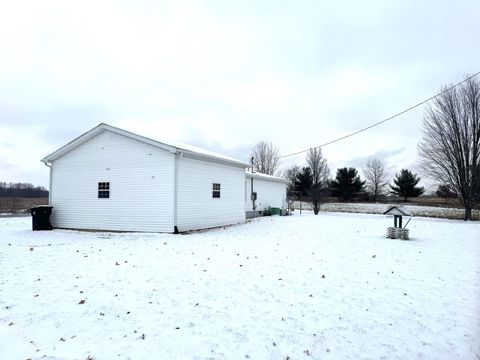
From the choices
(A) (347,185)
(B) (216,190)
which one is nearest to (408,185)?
(A) (347,185)

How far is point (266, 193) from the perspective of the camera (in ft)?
81.3

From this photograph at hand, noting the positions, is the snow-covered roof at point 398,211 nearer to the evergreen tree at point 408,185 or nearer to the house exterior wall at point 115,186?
the house exterior wall at point 115,186

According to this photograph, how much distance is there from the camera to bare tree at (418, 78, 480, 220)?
21.5 metres

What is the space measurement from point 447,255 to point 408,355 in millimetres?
6666

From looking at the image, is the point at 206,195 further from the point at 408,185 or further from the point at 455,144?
the point at 408,185

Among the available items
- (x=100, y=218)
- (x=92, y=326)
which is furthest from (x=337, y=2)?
(x=100, y=218)

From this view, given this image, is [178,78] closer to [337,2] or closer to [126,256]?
[337,2]

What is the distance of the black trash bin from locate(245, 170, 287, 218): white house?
38.1ft

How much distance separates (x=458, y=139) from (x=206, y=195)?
19.5m

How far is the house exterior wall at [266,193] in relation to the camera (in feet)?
71.3

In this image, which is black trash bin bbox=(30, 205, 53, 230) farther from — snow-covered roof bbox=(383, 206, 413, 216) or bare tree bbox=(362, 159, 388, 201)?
bare tree bbox=(362, 159, 388, 201)

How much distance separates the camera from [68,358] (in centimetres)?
301

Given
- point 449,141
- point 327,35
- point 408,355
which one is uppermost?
point 327,35

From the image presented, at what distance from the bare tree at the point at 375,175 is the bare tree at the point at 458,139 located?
114 ft
